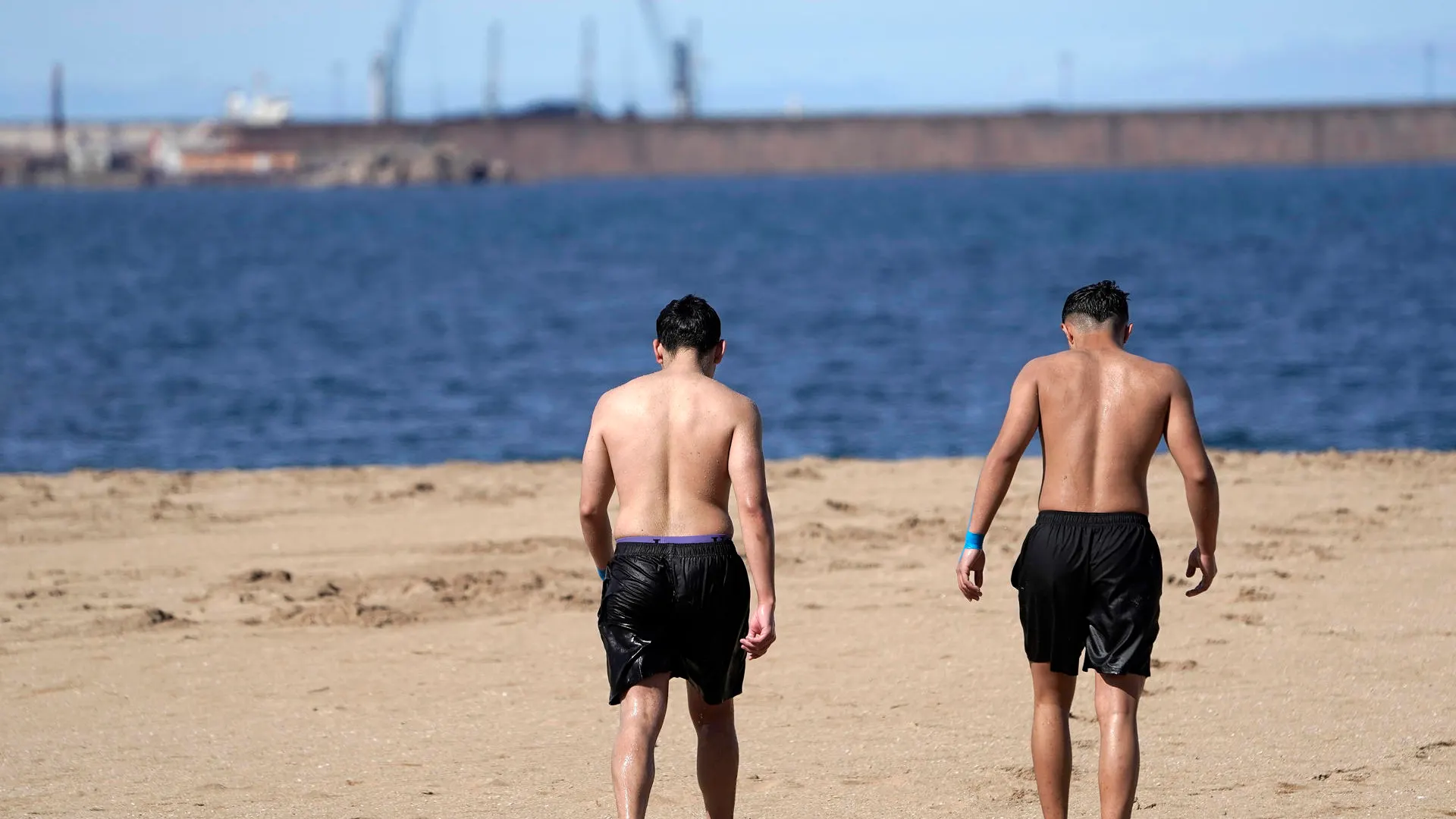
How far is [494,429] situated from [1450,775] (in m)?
16.6

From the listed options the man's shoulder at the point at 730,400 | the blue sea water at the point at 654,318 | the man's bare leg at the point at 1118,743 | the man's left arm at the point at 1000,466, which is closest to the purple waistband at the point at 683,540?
the man's shoulder at the point at 730,400

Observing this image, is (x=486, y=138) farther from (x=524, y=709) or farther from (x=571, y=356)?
(x=524, y=709)

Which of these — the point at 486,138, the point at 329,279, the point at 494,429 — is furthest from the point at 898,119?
the point at 494,429

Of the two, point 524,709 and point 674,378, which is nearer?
point 674,378

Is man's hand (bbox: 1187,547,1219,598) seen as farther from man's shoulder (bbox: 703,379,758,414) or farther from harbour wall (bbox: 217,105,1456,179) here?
harbour wall (bbox: 217,105,1456,179)

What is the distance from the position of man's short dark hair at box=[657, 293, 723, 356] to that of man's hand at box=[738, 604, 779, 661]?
0.80m

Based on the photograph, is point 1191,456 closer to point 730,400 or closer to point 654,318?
point 730,400

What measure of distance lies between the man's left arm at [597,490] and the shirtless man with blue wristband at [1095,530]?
1134 mm

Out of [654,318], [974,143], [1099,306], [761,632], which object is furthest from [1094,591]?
[974,143]

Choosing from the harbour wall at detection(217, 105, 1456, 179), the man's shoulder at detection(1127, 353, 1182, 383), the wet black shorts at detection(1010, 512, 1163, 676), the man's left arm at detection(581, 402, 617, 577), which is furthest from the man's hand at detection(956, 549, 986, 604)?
the harbour wall at detection(217, 105, 1456, 179)

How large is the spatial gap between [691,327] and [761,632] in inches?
36.6

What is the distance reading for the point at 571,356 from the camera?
98.9 feet

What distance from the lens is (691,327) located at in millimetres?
5027

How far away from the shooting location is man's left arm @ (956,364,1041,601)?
5078mm
